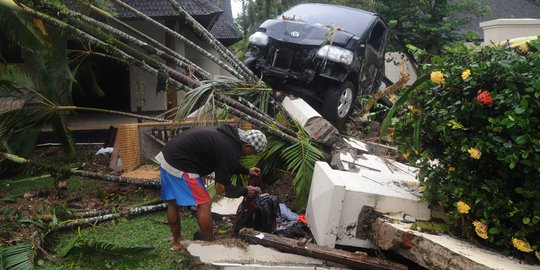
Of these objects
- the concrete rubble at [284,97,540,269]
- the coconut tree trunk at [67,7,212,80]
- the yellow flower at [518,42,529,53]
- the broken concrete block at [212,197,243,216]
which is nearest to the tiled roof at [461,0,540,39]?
the coconut tree trunk at [67,7,212,80]

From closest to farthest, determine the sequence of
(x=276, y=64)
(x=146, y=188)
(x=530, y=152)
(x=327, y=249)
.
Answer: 1. (x=530, y=152)
2. (x=327, y=249)
3. (x=146, y=188)
4. (x=276, y=64)

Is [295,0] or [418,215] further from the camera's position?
[295,0]

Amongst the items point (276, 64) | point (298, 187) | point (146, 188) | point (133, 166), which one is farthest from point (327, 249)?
point (276, 64)

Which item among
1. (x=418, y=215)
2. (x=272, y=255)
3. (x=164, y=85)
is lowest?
(x=272, y=255)

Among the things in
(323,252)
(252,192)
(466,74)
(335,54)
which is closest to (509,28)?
(335,54)

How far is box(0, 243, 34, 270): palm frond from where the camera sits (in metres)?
3.88

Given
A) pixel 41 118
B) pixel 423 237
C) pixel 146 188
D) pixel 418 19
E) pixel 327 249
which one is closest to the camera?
pixel 423 237

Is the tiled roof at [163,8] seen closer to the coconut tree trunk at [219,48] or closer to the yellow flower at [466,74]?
the coconut tree trunk at [219,48]

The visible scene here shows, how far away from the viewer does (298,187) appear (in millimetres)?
5461

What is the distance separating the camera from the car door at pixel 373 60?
27.7 ft

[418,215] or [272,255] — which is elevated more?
[418,215]

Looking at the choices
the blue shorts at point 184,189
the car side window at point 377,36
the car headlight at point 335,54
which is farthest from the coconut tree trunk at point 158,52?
the car side window at point 377,36

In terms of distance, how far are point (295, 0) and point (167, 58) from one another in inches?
593

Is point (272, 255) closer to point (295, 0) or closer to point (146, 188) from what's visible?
point (146, 188)
